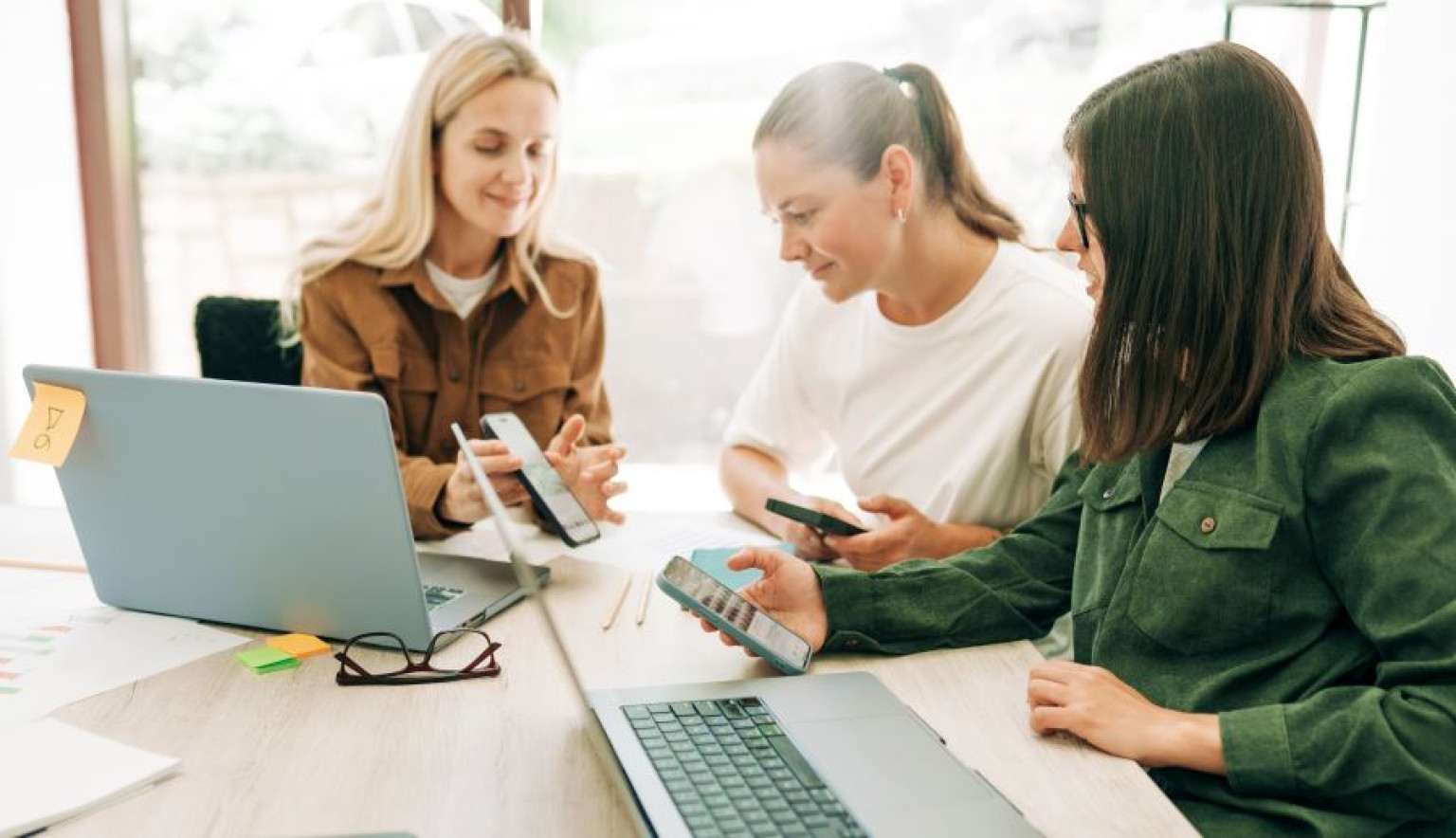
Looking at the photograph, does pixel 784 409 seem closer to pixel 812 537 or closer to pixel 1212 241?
pixel 812 537

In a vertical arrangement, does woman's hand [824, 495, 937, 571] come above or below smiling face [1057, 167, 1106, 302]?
below

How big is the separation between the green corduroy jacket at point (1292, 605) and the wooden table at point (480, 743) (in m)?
0.09

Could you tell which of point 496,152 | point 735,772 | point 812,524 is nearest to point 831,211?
point 812,524

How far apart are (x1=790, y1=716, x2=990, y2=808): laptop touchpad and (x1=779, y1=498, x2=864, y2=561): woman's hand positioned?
1.75ft

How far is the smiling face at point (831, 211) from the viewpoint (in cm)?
167

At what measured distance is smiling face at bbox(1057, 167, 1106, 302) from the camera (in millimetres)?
1090

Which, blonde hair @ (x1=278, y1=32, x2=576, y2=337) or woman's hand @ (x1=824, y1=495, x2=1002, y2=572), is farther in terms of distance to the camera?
blonde hair @ (x1=278, y1=32, x2=576, y2=337)

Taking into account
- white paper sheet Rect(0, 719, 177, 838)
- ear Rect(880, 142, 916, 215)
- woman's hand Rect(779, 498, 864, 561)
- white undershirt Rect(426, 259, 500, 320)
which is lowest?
woman's hand Rect(779, 498, 864, 561)

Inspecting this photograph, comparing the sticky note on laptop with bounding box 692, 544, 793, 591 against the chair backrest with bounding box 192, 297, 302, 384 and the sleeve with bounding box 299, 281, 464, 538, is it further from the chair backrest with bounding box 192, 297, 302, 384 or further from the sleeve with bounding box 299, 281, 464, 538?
the chair backrest with bounding box 192, 297, 302, 384

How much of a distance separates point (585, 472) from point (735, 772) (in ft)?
2.65

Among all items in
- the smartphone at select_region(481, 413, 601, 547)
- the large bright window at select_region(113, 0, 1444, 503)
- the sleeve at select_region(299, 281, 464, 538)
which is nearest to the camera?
the smartphone at select_region(481, 413, 601, 547)

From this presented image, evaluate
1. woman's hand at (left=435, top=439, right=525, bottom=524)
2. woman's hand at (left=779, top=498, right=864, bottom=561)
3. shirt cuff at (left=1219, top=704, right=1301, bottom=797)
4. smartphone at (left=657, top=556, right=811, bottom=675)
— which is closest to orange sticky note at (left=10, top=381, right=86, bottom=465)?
woman's hand at (left=435, top=439, right=525, bottom=524)

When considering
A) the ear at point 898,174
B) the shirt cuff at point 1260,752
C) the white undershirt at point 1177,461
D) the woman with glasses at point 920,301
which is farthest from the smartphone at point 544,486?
the shirt cuff at point 1260,752

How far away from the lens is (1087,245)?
3.68 ft
